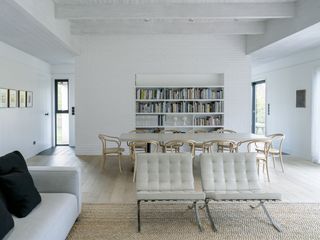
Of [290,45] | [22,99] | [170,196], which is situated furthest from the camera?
[22,99]

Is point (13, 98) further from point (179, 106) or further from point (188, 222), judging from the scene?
point (188, 222)

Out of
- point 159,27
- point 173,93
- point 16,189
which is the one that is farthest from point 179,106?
point 16,189

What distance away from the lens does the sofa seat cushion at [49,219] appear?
94.0 inches

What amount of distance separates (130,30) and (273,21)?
10.3 ft

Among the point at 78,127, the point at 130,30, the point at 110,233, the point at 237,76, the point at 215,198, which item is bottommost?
the point at 110,233

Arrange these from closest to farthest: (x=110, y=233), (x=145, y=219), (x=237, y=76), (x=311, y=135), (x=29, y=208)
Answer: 1. (x=29, y=208)
2. (x=110, y=233)
3. (x=145, y=219)
4. (x=311, y=135)
5. (x=237, y=76)

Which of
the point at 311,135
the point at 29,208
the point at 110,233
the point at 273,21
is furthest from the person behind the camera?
the point at 311,135

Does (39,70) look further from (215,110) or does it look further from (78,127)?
(215,110)

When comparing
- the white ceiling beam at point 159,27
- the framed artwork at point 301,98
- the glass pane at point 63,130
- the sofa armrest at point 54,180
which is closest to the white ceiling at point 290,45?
the white ceiling beam at point 159,27

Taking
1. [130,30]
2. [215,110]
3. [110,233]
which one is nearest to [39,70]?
[130,30]

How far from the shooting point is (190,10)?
19.3 feet

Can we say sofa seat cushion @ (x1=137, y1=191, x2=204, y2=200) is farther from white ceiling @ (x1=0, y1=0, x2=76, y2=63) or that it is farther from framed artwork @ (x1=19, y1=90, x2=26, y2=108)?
framed artwork @ (x1=19, y1=90, x2=26, y2=108)

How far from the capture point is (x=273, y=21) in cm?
686

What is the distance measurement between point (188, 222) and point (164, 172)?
0.65m
